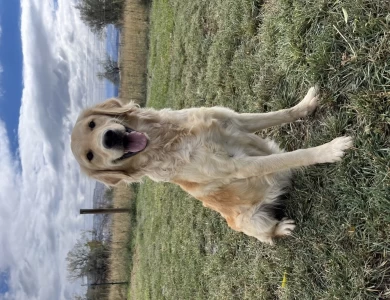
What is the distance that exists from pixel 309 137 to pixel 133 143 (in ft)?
5.89

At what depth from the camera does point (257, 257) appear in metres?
4.61

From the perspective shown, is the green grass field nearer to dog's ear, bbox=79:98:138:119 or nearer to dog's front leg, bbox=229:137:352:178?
dog's front leg, bbox=229:137:352:178

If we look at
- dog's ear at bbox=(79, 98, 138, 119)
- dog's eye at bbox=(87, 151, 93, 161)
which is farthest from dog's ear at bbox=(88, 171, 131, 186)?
dog's ear at bbox=(79, 98, 138, 119)

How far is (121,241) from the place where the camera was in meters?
14.6

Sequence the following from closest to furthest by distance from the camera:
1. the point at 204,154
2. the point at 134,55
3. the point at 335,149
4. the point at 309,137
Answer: the point at 335,149 < the point at 204,154 < the point at 309,137 < the point at 134,55

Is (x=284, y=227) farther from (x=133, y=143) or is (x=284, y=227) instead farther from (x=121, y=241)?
(x=121, y=241)

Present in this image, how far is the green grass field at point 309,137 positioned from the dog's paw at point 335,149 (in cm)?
6

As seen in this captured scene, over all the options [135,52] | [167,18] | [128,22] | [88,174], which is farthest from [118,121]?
[128,22]

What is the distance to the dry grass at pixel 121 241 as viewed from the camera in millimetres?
14133

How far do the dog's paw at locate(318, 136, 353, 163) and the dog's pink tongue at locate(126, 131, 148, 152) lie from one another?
1.68 m

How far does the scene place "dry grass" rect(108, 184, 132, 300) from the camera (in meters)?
14.1

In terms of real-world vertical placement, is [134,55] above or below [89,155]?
above

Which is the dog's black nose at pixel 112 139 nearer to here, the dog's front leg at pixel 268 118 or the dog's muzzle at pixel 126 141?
the dog's muzzle at pixel 126 141

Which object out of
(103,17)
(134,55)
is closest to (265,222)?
(134,55)
